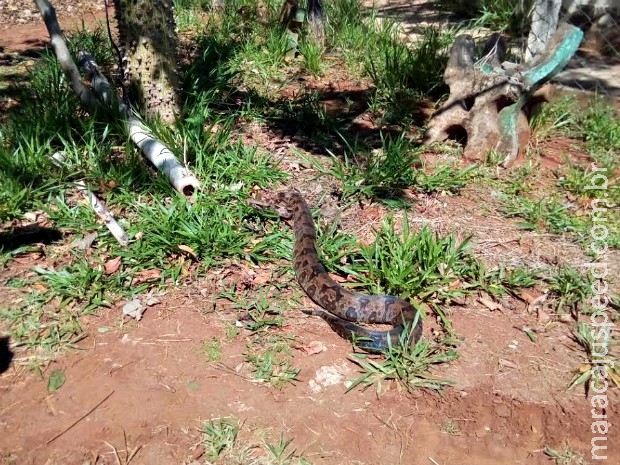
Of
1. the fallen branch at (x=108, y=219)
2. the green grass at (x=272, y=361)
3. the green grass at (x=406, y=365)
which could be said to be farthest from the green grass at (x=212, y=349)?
the fallen branch at (x=108, y=219)

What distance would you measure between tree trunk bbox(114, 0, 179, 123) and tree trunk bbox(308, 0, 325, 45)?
2501 mm

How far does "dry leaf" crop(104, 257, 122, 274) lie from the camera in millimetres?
4078

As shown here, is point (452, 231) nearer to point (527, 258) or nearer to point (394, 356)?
point (527, 258)

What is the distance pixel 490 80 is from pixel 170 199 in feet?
10.3

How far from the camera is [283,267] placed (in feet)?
13.9

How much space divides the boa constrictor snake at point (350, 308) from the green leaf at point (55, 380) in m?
1.57

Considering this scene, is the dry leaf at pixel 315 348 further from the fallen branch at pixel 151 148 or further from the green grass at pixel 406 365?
the fallen branch at pixel 151 148

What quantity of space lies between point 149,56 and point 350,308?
3118 mm

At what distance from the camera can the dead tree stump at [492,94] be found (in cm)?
507

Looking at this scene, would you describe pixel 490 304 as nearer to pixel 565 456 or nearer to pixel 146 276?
pixel 565 456

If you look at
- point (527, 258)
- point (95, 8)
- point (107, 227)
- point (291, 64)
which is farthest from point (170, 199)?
point (95, 8)

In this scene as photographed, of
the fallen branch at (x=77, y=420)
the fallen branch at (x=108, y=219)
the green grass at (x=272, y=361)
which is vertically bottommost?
the fallen branch at (x=77, y=420)

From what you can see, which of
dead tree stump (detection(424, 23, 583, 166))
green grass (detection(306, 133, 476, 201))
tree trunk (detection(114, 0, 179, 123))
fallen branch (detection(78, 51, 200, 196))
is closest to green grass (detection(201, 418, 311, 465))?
fallen branch (detection(78, 51, 200, 196))

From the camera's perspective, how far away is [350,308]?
12.5 ft
